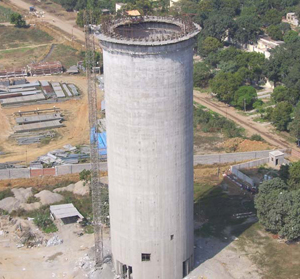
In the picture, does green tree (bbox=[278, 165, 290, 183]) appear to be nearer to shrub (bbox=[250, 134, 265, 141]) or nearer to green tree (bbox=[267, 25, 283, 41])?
shrub (bbox=[250, 134, 265, 141])

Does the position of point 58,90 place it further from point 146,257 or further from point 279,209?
point 146,257

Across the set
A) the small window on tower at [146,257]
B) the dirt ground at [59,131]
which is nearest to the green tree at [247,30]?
the dirt ground at [59,131]

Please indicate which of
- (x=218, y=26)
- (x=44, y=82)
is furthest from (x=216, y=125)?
(x=218, y=26)

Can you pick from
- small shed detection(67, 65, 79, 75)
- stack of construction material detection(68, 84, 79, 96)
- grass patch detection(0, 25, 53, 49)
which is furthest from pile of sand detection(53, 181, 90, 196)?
grass patch detection(0, 25, 53, 49)

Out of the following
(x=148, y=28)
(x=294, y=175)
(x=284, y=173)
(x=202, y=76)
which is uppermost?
(x=148, y=28)

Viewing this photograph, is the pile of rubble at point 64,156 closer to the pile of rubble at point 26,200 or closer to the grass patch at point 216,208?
the pile of rubble at point 26,200

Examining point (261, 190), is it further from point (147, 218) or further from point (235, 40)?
point (235, 40)

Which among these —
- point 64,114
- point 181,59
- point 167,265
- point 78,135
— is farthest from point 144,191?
point 64,114
